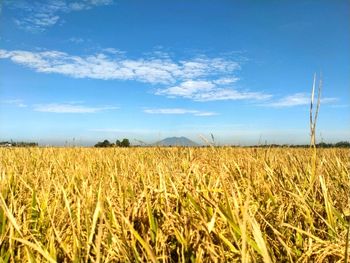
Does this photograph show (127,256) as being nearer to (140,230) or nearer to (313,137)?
(140,230)

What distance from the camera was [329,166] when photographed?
4234 mm

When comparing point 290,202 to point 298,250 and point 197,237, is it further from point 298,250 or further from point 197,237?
point 197,237

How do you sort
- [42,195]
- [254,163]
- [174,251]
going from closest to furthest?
1. [174,251]
2. [42,195]
3. [254,163]

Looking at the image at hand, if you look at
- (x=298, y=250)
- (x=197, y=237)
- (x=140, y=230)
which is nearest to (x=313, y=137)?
(x=298, y=250)

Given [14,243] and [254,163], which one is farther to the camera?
[254,163]

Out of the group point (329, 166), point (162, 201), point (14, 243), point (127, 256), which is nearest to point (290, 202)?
point (162, 201)

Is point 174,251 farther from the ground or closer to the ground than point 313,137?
closer to the ground

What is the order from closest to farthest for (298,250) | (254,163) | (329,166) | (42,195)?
(298,250) < (42,195) < (254,163) < (329,166)

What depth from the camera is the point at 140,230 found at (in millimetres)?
2213

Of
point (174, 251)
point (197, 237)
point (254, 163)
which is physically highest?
point (254, 163)

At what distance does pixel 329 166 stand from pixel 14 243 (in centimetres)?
338

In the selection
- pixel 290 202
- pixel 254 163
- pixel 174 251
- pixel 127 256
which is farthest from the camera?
pixel 254 163

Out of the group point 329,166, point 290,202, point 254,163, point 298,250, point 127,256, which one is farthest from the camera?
point 329,166

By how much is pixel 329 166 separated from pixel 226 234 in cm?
266
